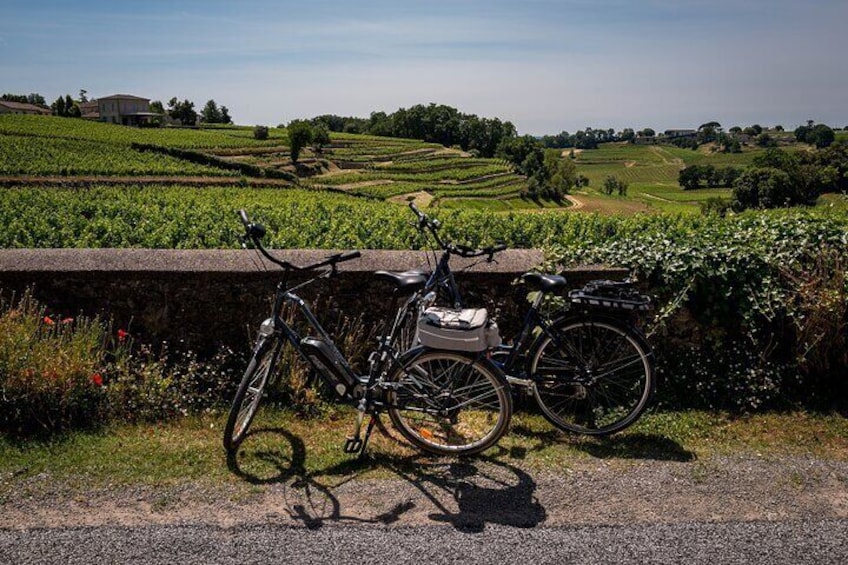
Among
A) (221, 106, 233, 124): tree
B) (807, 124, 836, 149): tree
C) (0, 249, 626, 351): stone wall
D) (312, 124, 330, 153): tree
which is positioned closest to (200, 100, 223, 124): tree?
(221, 106, 233, 124): tree

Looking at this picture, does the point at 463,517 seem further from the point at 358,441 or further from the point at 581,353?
the point at 581,353

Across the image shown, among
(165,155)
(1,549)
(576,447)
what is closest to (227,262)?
(1,549)

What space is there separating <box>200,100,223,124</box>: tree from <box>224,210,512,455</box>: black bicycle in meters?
175

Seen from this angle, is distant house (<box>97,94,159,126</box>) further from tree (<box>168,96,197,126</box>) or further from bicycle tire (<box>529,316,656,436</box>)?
bicycle tire (<box>529,316,656,436</box>)

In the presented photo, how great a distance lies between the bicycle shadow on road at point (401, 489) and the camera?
3.94m

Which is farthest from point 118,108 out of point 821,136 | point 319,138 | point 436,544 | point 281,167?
point 436,544

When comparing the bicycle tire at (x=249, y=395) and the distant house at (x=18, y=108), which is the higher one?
the distant house at (x=18, y=108)

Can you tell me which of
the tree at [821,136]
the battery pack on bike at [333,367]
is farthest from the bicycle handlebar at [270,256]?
the tree at [821,136]

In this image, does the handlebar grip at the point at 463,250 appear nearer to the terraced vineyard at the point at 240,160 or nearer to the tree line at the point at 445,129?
the terraced vineyard at the point at 240,160

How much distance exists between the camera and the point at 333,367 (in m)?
4.72

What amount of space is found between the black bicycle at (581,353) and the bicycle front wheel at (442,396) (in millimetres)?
410

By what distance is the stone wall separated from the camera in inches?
221

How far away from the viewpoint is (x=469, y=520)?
3.90m

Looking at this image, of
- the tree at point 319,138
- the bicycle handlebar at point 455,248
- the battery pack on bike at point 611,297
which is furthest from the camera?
the tree at point 319,138
